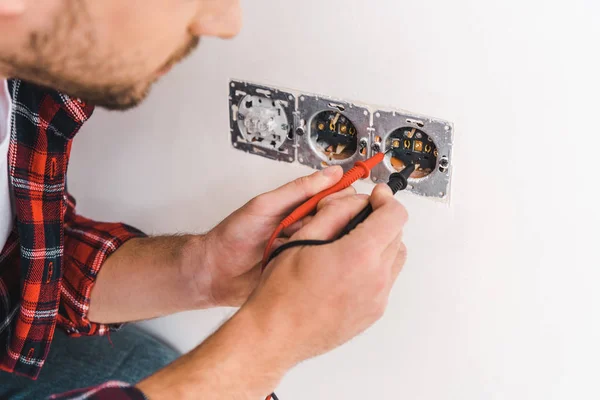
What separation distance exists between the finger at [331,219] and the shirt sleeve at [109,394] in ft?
0.60

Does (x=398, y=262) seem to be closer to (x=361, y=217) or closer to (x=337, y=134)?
(x=361, y=217)

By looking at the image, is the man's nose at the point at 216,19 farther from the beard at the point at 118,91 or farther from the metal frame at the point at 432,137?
the metal frame at the point at 432,137

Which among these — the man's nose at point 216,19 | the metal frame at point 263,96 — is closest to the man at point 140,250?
the man's nose at point 216,19

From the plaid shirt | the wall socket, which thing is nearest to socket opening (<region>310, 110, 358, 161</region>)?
the wall socket

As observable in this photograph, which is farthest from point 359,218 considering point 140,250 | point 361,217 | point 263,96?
point 140,250

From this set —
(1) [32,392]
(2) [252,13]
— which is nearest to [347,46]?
(2) [252,13]

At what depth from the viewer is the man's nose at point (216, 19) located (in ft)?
1.89

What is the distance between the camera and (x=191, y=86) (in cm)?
81

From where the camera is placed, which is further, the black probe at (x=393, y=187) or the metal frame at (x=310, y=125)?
the metal frame at (x=310, y=125)

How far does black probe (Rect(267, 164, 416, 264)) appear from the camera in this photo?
56 centimetres

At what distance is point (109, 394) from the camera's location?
0.56 m

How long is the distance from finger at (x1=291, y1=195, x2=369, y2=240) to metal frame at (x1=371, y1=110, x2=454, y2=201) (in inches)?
3.4

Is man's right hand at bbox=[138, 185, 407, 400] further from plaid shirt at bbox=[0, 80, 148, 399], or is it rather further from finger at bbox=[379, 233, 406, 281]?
plaid shirt at bbox=[0, 80, 148, 399]

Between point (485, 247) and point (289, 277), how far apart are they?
7.6 inches
